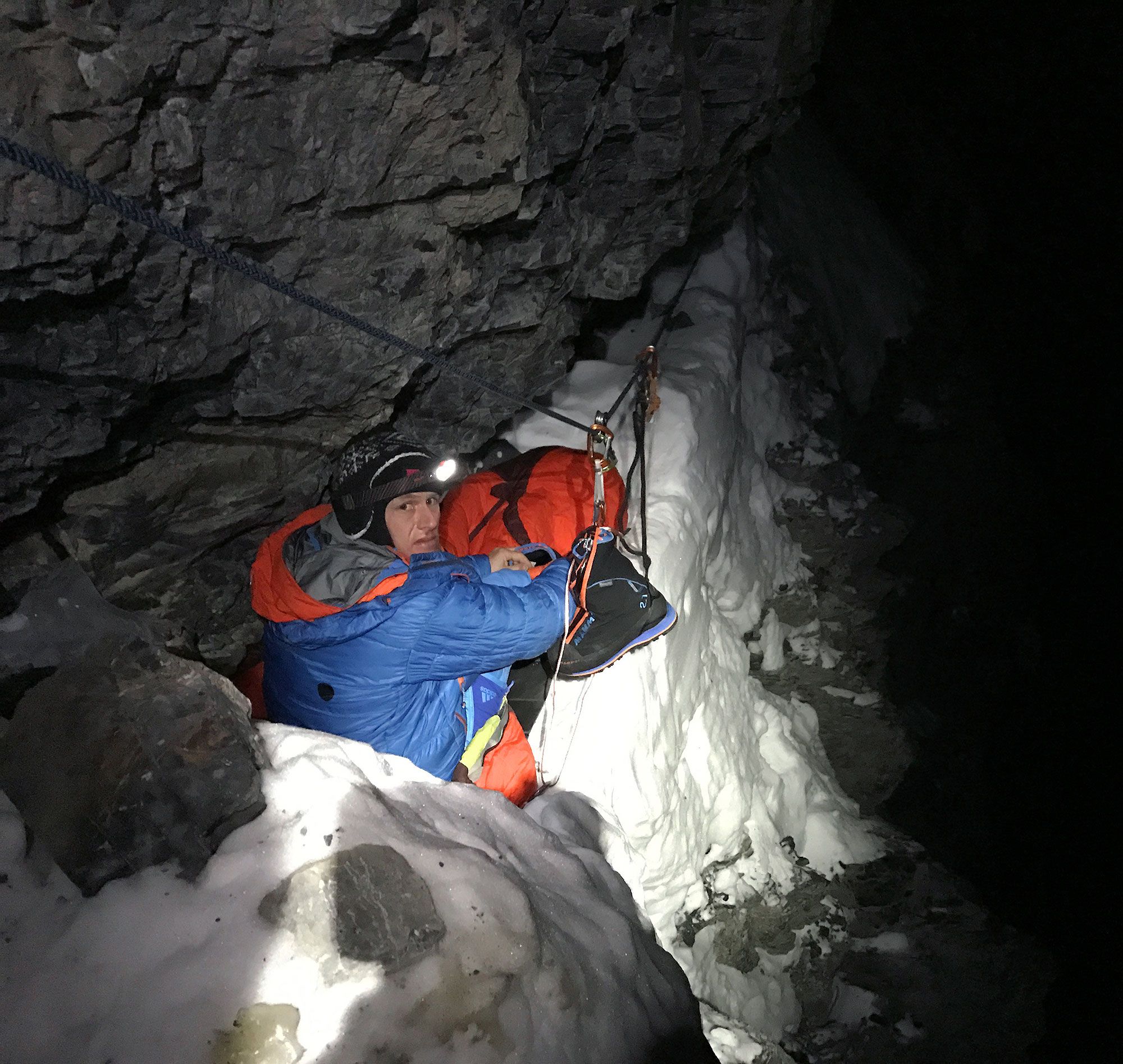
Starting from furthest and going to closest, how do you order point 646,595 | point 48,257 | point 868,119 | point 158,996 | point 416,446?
point 868,119 < point 646,595 < point 416,446 < point 48,257 < point 158,996

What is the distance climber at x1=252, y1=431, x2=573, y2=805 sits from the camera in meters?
2.33

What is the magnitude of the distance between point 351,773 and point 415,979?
0.57m

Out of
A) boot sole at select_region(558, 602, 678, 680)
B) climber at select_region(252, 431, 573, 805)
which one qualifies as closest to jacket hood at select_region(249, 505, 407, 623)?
climber at select_region(252, 431, 573, 805)

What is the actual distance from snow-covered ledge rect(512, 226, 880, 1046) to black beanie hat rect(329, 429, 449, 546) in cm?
121

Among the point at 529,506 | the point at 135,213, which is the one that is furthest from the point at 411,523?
the point at 135,213

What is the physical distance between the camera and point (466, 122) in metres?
2.77

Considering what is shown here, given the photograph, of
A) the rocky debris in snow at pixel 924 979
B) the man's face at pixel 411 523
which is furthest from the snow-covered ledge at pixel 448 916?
the man's face at pixel 411 523

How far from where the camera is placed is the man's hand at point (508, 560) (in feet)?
9.32

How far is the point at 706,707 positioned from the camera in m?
4.20

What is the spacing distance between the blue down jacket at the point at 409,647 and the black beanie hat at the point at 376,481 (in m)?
0.21

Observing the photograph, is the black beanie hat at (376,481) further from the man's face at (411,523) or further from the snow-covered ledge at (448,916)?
the snow-covered ledge at (448,916)

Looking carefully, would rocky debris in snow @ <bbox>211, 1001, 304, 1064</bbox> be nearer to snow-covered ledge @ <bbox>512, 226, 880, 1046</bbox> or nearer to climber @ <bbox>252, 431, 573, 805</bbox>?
climber @ <bbox>252, 431, 573, 805</bbox>

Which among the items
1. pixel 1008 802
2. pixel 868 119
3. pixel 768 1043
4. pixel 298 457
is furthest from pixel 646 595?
pixel 868 119

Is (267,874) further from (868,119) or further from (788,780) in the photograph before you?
(868,119)
